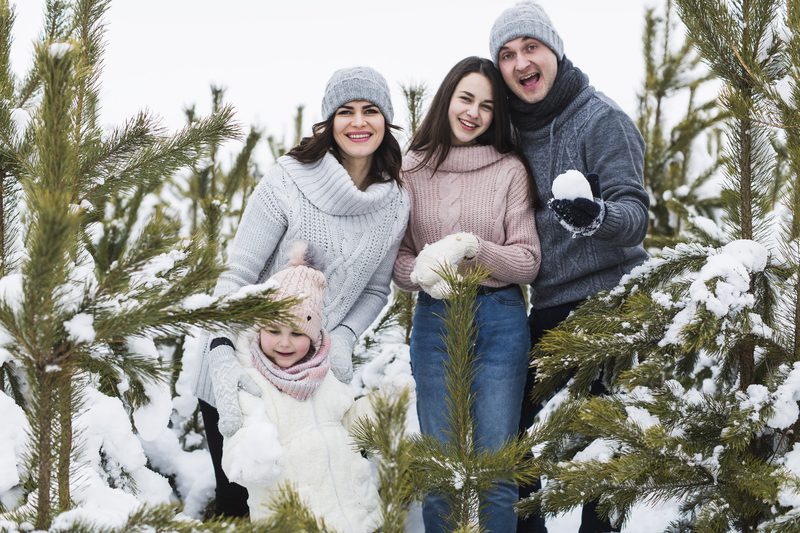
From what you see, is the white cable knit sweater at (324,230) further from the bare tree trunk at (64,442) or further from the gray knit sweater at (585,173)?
the bare tree trunk at (64,442)

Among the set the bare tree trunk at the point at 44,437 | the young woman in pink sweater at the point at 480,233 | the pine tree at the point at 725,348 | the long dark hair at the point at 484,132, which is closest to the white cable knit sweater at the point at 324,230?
the young woman in pink sweater at the point at 480,233

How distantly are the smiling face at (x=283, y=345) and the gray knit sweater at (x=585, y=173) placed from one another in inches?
41.0

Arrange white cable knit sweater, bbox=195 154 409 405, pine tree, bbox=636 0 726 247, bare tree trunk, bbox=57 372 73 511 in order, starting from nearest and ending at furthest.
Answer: bare tree trunk, bbox=57 372 73 511 → white cable knit sweater, bbox=195 154 409 405 → pine tree, bbox=636 0 726 247

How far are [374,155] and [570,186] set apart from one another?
2.83 ft

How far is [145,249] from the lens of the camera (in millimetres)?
1305

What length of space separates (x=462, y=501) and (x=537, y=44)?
1.76 m

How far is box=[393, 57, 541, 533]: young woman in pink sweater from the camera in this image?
278 centimetres

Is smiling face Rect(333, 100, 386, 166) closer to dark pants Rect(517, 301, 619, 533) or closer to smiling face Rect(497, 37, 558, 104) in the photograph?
smiling face Rect(497, 37, 558, 104)

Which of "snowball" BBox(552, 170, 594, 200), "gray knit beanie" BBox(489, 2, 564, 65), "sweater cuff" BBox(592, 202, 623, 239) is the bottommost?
"sweater cuff" BBox(592, 202, 623, 239)

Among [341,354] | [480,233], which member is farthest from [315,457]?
[480,233]

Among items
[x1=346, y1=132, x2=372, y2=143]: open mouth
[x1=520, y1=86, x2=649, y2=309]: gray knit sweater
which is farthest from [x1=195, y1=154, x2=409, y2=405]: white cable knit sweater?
[x1=520, y1=86, x2=649, y2=309]: gray knit sweater

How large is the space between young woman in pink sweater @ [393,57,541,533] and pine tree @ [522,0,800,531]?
51 centimetres

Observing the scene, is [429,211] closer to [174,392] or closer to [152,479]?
[152,479]

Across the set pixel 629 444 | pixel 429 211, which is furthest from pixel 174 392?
pixel 629 444
